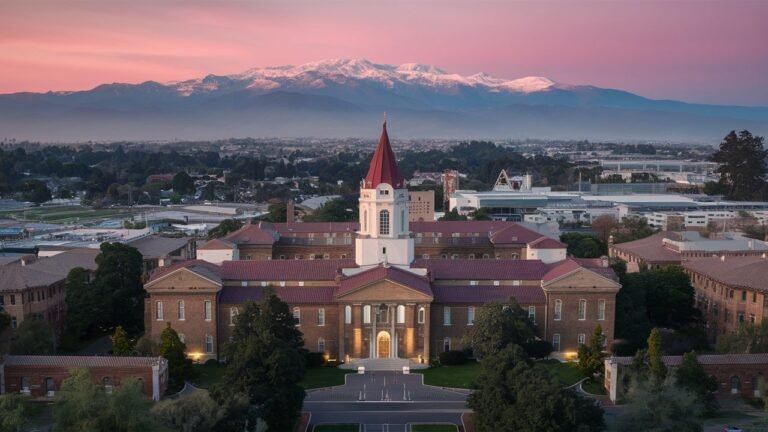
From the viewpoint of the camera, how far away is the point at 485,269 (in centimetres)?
5700

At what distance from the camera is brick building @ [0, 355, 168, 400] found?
4494 centimetres

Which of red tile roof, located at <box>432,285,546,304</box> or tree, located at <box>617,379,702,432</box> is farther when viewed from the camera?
red tile roof, located at <box>432,285,546,304</box>

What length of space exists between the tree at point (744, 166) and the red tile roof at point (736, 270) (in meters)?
88.9

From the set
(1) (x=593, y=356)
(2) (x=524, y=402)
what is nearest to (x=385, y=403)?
(2) (x=524, y=402)

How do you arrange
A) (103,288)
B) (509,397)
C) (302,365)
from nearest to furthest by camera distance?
(509,397)
(302,365)
(103,288)

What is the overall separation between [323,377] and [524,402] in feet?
59.2

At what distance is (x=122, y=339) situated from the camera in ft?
156

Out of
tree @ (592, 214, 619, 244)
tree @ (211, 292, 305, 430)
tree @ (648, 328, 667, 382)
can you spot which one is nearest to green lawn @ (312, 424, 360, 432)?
tree @ (211, 292, 305, 430)

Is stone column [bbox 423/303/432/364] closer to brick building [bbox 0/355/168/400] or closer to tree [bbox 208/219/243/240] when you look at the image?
brick building [bbox 0/355/168/400]

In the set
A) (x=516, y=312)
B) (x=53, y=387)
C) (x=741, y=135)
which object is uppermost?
(x=741, y=135)

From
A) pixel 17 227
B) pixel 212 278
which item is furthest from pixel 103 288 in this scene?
pixel 17 227

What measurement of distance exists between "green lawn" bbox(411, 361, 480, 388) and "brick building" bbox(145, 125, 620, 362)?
1.74 m

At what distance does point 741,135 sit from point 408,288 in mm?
115856

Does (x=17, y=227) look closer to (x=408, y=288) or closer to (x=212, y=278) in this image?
(x=212, y=278)
